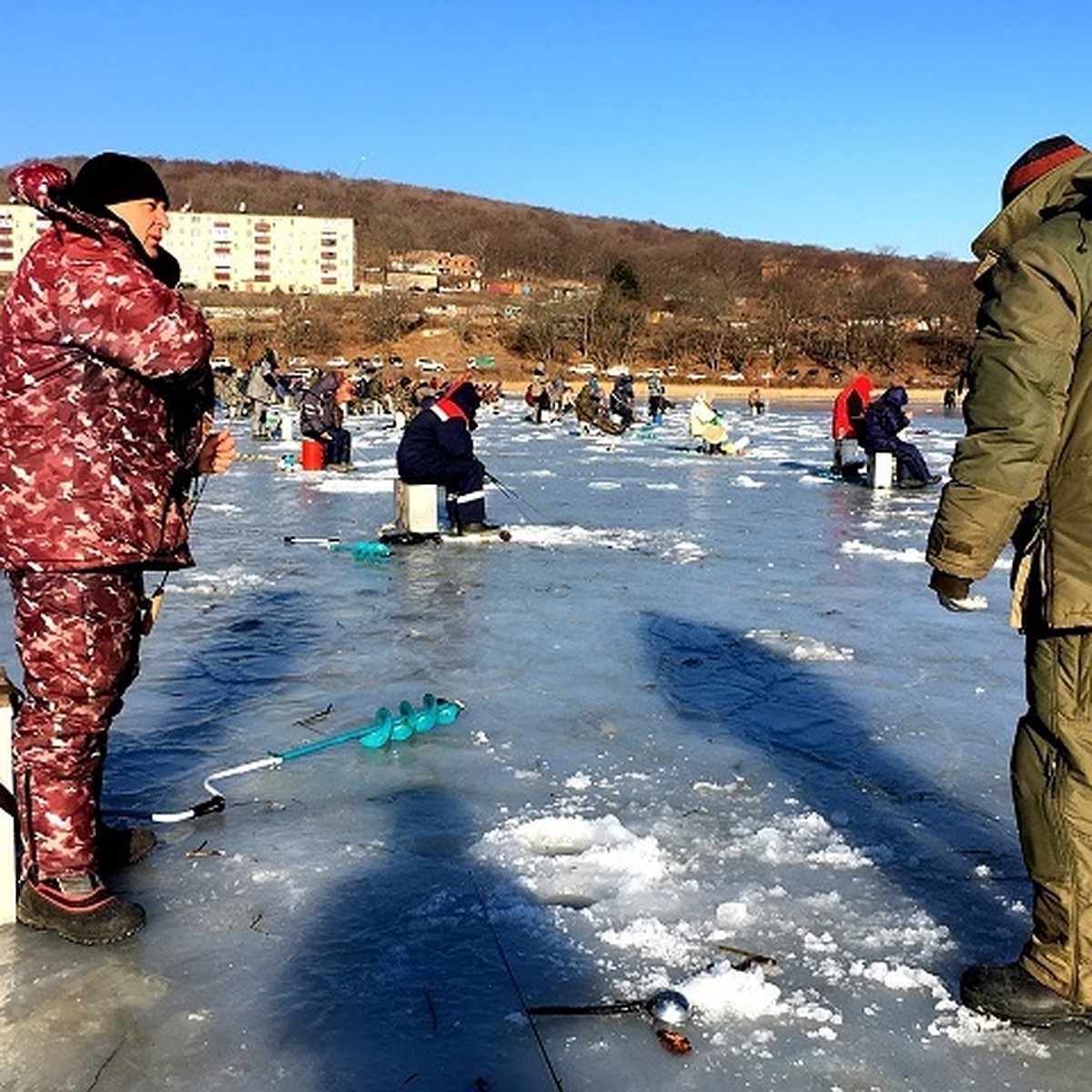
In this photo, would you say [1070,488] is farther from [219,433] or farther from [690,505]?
[690,505]

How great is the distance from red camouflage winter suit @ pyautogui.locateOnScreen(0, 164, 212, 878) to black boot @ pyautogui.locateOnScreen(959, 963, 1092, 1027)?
228 centimetres

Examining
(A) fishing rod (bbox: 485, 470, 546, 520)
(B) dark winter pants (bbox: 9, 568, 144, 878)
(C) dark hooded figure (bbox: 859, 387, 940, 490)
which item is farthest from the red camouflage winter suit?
(C) dark hooded figure (bbox: 859, 387, 940, 490)

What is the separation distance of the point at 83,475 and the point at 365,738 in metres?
2.00

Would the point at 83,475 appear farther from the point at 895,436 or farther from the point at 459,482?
the point at 895,436

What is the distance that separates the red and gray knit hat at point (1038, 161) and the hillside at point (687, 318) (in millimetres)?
77893

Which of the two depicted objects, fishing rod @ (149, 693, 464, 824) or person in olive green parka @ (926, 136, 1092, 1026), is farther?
fishing rod @ (149, 693, 464, 824)

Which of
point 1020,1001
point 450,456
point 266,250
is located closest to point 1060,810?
point 1020,1001

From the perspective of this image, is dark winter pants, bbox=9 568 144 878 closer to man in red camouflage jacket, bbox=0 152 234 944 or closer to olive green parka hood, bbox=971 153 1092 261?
man in red camouflage jacket, bbox=0 152 234 944

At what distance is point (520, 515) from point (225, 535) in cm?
321

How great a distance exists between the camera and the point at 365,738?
468 centimetres

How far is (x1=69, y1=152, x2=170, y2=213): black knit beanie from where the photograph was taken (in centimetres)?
299

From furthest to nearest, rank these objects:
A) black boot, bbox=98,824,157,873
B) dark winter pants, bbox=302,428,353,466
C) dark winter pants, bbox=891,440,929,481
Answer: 1. dark winter pants, bbox=302,428,353,466
2. dark winter pants, bbox=891,440,929,481
3. black boot, bbox=98,824,157,873

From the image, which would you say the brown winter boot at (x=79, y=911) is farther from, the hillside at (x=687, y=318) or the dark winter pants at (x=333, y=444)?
the hillside at (x=687, y=318)

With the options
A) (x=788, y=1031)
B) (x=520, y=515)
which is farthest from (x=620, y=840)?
(x=520, y=515)
